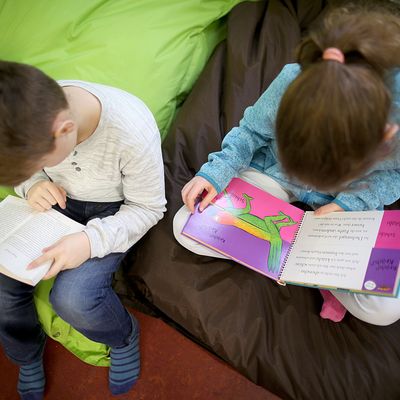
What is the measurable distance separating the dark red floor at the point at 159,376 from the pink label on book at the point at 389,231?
20.4 inches

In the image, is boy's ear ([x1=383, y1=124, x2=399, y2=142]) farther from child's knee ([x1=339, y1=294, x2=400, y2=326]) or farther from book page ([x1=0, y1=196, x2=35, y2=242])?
book page ([x1=0, y1=196, x2=35, y2=242])

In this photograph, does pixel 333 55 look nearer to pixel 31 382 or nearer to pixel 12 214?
pixel 12 214

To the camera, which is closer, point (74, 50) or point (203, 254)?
point (203, 254)

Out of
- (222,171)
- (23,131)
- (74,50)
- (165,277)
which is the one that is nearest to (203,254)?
(165,277)

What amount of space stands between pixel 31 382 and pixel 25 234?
1.46ft

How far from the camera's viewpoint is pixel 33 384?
1089 millimetres

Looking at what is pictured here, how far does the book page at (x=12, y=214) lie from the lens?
0.91 metres

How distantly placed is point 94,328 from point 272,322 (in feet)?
1.35

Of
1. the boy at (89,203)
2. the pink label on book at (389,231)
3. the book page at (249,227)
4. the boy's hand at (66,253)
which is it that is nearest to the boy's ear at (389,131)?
the pink label on book at (389,231)

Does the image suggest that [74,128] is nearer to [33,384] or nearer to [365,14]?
[365,14]

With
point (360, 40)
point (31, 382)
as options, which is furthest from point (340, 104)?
point (31, 382)

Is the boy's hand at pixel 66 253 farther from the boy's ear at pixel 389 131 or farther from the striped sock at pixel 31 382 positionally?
the boy's ear at pixel 389 131

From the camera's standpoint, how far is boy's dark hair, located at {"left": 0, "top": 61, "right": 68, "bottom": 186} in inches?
25.1

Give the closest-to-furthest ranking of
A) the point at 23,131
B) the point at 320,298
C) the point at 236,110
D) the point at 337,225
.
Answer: the point at 23,131, the point at 337,225, the point at 320,298, the point at 236,110
